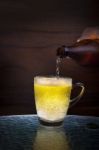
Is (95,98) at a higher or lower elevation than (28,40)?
lower

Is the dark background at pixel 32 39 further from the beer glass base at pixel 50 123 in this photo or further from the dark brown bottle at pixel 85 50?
the beer glass base at pixel 50 123

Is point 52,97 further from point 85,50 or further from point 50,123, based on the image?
point 85,50

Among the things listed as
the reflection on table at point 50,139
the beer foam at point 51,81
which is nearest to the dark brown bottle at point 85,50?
the beer foam at point 51,81

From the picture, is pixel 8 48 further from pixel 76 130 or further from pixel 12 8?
pixel 76 130

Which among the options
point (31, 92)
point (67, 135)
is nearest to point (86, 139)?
point (67, 135)

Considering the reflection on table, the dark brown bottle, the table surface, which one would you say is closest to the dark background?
the dark brown bottle
